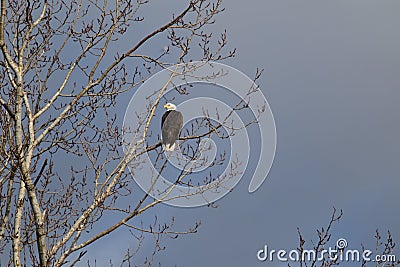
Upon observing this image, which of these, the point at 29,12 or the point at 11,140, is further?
the point at 29,12

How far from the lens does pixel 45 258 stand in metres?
6.36

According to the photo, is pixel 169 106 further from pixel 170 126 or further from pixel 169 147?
pixel 169 147

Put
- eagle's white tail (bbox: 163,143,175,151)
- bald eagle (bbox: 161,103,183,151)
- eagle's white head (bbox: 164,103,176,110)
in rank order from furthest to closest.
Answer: eagle's white head (bbox: 164,103,176,110) < bald eagle (bbox: 161,103,183,151) < eagle's white tail (bbox: 163,143,175,151)

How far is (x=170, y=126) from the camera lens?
22.6 ft

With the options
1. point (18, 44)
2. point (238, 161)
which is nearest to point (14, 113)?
point (18, 44)

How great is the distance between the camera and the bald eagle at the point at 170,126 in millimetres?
6621

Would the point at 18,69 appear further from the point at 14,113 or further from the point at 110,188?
the point at 110,188

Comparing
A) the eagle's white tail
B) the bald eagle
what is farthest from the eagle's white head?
the eagle's white tail

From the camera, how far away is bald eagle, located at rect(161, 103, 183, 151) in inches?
261

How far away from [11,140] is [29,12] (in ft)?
5.58

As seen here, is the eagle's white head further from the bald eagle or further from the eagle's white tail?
Answer: the eagle's white tail

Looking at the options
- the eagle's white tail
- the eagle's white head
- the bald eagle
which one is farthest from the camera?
the eagle's white head

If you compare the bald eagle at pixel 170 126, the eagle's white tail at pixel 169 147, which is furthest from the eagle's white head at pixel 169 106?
the eagle's white tail at pixel 169 147

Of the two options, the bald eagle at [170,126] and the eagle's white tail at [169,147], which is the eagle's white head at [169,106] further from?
the eagle's white tail at [169,147]
